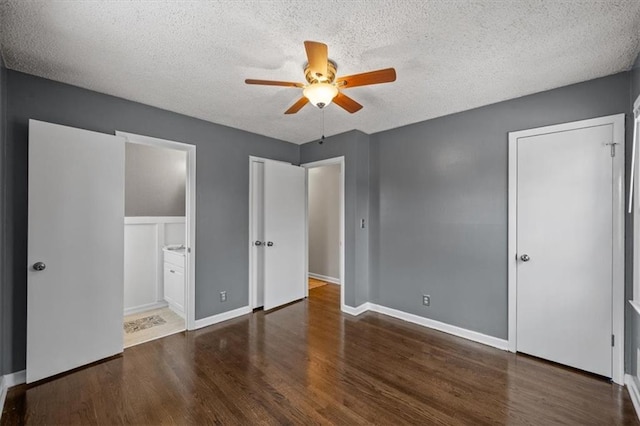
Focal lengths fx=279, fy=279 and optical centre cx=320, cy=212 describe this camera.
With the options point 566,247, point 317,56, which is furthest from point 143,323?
point 566,247

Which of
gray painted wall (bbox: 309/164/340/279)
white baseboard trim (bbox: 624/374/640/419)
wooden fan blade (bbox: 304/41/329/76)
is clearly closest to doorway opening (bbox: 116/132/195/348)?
wooden fan blade (bbox: 304/41/329/76)

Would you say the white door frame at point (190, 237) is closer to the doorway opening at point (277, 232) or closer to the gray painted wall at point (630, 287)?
the doorway opening at point (277, 232)

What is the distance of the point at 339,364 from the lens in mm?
2525

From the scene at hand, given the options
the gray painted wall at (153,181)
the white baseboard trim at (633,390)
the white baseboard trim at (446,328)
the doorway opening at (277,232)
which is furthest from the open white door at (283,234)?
the white baseboard trim at (633,390)

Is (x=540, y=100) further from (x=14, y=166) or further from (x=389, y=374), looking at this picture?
(x=14, y=166)

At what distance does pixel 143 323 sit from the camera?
344 centimetres

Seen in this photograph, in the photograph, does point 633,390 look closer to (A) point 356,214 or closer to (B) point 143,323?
(A) point 356,214

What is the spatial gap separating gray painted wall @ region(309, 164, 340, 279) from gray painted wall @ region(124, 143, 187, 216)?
262 cm

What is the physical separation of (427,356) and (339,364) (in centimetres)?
87

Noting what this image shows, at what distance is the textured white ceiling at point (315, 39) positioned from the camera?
1.60 meters

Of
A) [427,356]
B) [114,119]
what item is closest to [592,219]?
[427,356]

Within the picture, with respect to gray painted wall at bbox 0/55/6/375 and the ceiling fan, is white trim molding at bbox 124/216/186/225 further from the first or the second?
the ceiling fan

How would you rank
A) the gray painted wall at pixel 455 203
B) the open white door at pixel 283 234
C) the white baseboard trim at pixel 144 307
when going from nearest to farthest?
the gray painted wall at pixel 455 203 < the white baseboard trim at pixel 144 307 < the open white door at pixel 283 234

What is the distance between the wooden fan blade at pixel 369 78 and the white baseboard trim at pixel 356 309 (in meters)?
2.89
